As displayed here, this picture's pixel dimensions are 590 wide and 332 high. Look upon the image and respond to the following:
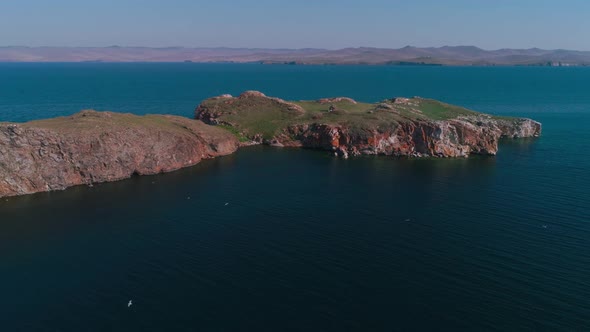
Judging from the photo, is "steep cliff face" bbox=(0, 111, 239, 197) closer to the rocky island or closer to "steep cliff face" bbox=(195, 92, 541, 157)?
the rocky island

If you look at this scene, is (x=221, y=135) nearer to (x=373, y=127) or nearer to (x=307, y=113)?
(x=307, y=113)

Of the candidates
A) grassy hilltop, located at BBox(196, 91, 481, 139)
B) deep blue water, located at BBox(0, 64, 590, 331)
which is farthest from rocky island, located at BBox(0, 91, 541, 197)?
deep blue water, located at BBox(0, 64, 590, 331)

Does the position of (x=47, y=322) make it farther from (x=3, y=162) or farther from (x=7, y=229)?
(x=3, y=162)

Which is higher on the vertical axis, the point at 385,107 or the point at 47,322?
the point at 385,107

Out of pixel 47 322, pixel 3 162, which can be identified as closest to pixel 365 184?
pixel 47 322

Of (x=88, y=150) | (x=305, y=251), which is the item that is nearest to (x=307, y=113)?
(x=88, y=150)

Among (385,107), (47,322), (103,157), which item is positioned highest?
(385,107)
